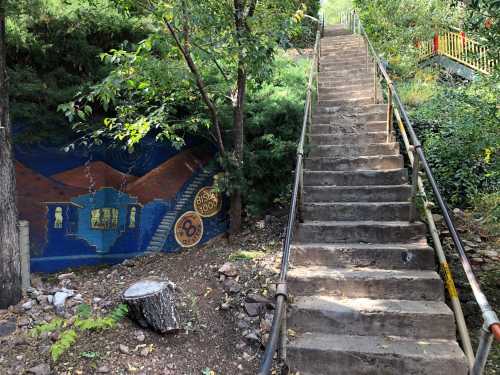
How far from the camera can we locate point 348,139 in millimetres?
5809

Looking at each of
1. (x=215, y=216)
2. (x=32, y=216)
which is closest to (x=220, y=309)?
(x=215, y=216)

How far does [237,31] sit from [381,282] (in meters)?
3.51

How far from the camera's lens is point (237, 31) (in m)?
4.75

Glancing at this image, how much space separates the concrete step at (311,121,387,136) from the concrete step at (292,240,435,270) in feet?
8.99

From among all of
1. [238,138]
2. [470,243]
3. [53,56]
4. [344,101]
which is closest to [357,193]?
[470,243]

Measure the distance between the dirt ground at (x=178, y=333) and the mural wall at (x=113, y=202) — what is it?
597 millimetres

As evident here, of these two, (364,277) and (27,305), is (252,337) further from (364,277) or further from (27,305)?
(27,305)

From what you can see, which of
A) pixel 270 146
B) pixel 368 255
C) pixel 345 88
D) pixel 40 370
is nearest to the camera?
pixel 40 370

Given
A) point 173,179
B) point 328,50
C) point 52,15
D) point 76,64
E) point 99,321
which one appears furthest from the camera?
point 328,50

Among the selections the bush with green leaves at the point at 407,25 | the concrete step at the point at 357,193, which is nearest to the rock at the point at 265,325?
the concrete step at the point at 357,193

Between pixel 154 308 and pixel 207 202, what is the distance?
10.0 ft

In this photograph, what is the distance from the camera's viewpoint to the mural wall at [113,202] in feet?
18.1

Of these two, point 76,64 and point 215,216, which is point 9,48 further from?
point 215,216

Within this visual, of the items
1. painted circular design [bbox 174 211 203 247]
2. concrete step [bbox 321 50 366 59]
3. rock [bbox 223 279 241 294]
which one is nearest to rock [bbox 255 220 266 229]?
painted circular design [bbox 174 211 203 247]
